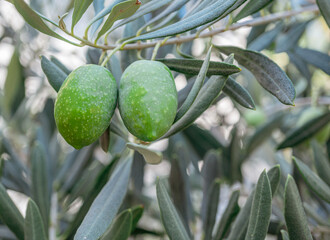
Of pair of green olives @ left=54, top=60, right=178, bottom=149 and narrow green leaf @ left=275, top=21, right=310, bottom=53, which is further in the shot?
narrow green leaf @ left=275, top=21, right=310, bottom=53

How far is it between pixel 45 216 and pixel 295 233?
0.73 metres

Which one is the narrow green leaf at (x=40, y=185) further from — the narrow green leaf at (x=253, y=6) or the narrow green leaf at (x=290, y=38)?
the narrow green leaf at (x=290, y=38)

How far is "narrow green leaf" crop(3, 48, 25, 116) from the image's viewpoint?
5.24 ft

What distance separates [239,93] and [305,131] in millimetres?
590

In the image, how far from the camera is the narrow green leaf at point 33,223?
0.86 m

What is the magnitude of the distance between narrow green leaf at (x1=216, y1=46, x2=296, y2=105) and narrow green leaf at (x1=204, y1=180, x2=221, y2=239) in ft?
1.26

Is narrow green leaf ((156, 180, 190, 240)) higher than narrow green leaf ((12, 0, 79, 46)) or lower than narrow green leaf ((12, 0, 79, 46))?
lower

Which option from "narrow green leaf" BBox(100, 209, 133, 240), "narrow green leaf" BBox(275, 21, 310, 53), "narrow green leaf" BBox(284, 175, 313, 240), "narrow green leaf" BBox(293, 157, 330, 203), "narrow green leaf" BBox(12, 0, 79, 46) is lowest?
"narrow green leaf" BBox(275, 21, 310, 53)

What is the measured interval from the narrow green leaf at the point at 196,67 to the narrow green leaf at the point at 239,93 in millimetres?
87

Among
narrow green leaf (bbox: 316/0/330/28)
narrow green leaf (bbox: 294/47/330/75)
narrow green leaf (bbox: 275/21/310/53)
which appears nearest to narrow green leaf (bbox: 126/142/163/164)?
narrow green leaf (bbox: 316/0/330/28)

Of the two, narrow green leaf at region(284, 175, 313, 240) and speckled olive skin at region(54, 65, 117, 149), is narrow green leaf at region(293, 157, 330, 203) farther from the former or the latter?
speckled olive skin at region(54, 65, 117, 149)

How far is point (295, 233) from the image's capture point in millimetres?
775

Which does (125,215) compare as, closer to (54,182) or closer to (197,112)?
(197,112)

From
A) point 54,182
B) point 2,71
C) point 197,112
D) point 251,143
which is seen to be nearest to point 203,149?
point 251,143
